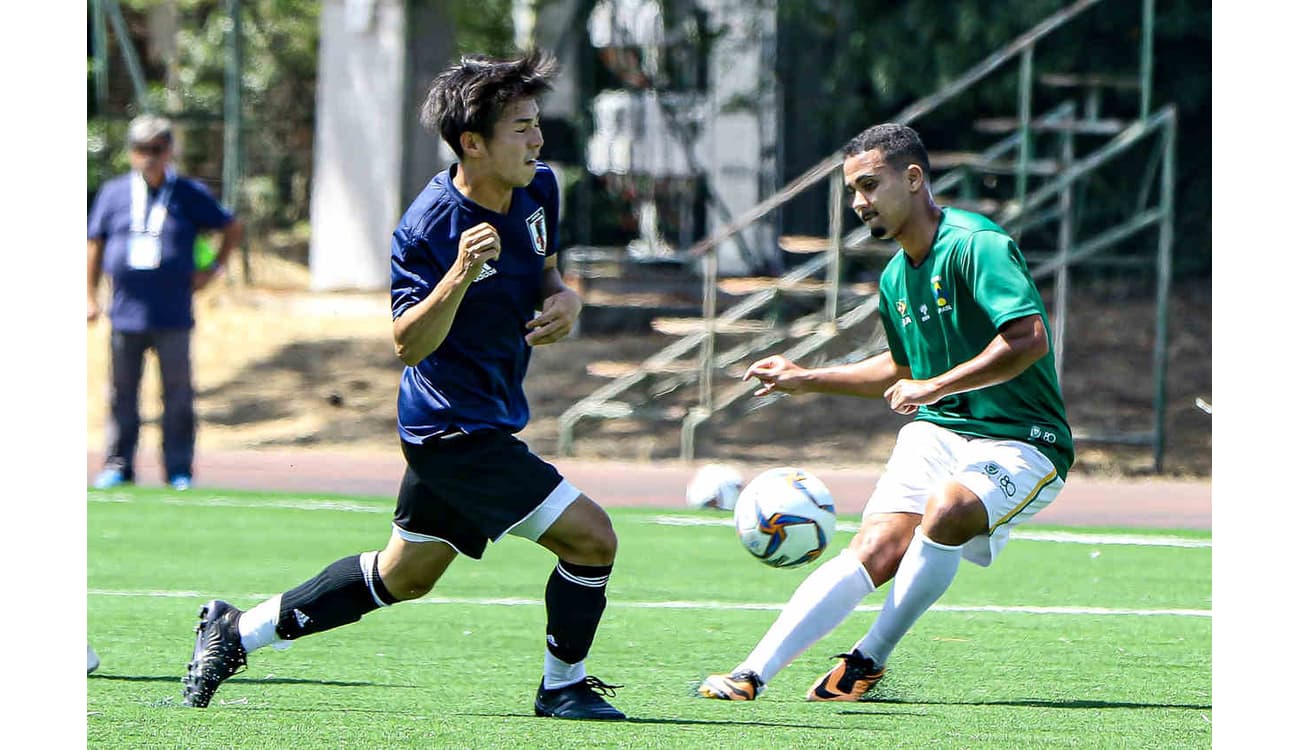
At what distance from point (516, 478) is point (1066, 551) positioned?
5663mm

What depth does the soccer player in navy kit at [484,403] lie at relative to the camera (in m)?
5.64

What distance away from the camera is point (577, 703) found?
578 centimetres

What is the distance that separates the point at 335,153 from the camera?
2078 cm

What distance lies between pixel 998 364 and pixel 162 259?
7.50 meters

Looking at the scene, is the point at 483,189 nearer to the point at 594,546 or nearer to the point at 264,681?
the point at 594,546

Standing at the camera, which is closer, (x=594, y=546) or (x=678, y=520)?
(x=594, y=546)

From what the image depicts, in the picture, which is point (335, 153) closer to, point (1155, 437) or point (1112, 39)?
point (1112, 39)

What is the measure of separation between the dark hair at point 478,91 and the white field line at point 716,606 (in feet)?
10.4

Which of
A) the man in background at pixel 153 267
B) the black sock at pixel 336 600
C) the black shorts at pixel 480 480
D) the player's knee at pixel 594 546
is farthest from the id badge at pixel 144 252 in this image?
the player's knee at pixel 594 546

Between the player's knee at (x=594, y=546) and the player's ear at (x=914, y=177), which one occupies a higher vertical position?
the player's ear at (x=914, y=177)

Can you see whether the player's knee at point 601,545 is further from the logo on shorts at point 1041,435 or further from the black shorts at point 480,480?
the logo on shorts at point 1041,435

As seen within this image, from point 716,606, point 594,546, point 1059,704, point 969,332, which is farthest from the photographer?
point 716,606

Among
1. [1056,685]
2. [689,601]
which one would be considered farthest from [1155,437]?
[1056,685]

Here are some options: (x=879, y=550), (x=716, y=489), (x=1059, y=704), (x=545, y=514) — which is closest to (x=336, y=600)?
(x=545, y=514)
